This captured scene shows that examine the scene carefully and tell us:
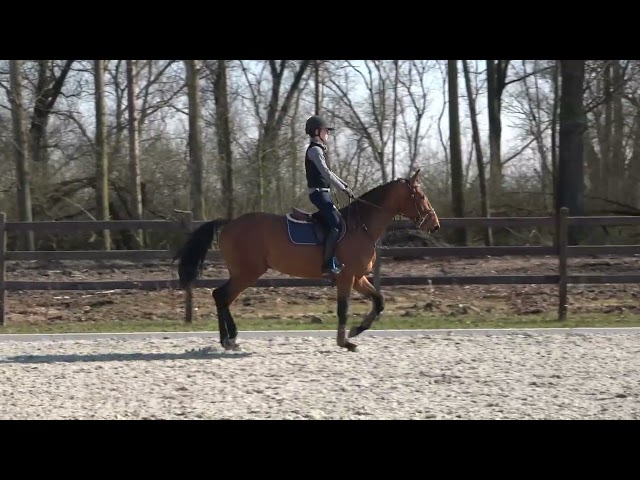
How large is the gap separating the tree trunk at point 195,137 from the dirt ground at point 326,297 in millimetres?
4417

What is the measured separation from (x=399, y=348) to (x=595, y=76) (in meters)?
15.3

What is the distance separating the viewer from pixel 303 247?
9.84m

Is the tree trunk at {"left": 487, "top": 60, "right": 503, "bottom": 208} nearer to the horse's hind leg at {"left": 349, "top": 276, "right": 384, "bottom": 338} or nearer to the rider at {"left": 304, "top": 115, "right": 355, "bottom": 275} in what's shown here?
the horse's hind leg at {"left": 349, "top": 276, "right": 384, "bottom": 338}

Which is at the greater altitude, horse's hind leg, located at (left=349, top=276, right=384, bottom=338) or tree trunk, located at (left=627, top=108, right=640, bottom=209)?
tree trunk, located at (left=627, top=108, right=640, bottom=209)

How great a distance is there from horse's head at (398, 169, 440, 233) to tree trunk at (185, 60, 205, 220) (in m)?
13.0

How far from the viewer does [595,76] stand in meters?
22.5

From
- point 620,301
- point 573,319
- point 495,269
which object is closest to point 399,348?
point 573,319

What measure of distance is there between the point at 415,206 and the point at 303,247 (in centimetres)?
142

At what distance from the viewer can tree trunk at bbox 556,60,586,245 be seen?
21.2 m

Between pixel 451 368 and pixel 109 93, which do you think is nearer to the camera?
pixel 451 368

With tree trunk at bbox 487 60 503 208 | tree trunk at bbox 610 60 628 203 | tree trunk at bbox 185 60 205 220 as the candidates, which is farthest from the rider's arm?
tree trunk at bbox 487 60 503 208

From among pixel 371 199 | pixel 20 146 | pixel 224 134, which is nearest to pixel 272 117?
pixel 224 134

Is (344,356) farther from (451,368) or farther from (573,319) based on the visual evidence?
(573,319)

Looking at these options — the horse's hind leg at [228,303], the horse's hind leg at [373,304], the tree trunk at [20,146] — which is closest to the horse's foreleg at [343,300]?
the horse's hind leg at [373,304]
